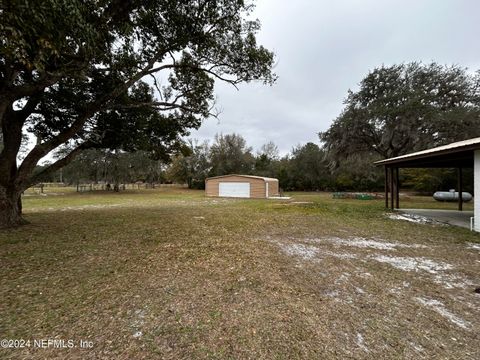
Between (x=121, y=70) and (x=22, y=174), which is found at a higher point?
(x=121, y=70)

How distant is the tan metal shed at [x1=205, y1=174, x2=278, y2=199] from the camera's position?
21.1 meters

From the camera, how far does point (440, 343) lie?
194 cm

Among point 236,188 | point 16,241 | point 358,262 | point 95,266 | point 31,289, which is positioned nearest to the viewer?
point 31,289

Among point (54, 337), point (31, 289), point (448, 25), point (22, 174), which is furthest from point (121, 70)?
point (448, 25)

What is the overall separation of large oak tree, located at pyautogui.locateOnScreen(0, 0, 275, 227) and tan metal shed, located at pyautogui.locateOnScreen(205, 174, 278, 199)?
12472mm

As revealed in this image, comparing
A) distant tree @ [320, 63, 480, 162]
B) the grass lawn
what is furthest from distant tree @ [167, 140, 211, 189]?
the grass lawn

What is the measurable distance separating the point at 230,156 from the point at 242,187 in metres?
12.9

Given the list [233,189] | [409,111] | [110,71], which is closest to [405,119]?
[409,111]

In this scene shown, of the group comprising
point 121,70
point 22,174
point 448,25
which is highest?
point 448,25

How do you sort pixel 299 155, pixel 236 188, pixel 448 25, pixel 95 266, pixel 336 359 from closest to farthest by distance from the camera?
pixel 336 359, pixel 95 266, pixel 448 25, pixel 236 188, pixel 299 155

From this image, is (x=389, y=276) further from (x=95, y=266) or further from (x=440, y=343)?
(x=95, y=266)

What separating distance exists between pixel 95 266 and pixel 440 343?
4.34 meters

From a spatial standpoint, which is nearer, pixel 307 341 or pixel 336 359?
pixel 336 359

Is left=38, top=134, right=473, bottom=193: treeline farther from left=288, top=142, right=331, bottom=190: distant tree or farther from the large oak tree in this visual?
the large oak tree
